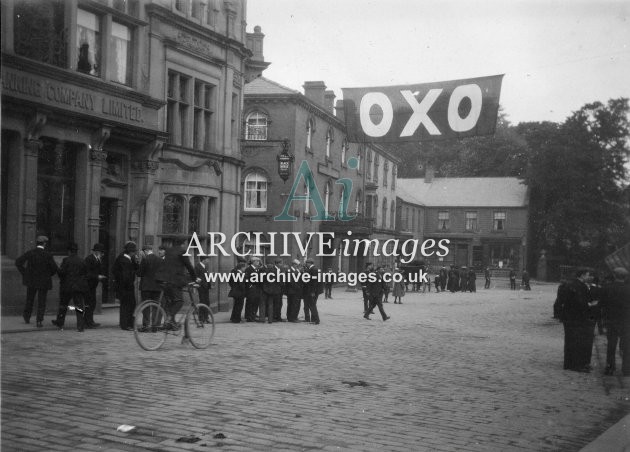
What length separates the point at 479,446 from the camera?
6004 mm

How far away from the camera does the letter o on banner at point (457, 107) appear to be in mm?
13602

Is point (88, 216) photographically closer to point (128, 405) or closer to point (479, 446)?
point (128, 405)

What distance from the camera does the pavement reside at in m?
5.90

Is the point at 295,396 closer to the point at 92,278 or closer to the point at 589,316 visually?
the point at 589,316

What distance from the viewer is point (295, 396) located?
25.5 feet

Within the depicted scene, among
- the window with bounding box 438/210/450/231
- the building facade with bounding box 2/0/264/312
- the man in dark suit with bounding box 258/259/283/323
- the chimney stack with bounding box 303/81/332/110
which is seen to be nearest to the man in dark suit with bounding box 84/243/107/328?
the building facade with bounding box 2/0/264/312

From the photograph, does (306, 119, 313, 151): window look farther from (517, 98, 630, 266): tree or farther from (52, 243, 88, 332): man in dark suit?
(52, 243, 88, 332): man in dark suit

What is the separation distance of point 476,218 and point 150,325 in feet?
212

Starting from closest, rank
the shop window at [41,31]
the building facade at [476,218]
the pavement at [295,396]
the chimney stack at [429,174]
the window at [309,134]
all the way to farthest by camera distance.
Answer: the pavement at [295,396] → the shop window at [41,31] → the window at [309,134] → the building facade at [476,218] → the chimney stack at [429,174]

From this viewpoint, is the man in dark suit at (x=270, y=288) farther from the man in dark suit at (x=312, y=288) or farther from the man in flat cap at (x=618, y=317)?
the man in flat cap at (x=618, y=317)

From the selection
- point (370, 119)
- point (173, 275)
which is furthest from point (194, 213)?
point (173, 275)

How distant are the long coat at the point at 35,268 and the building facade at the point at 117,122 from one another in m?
1.36

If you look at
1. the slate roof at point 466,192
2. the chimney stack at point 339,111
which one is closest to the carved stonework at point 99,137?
the chimney stack at point 339,111

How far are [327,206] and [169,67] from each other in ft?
58.1
